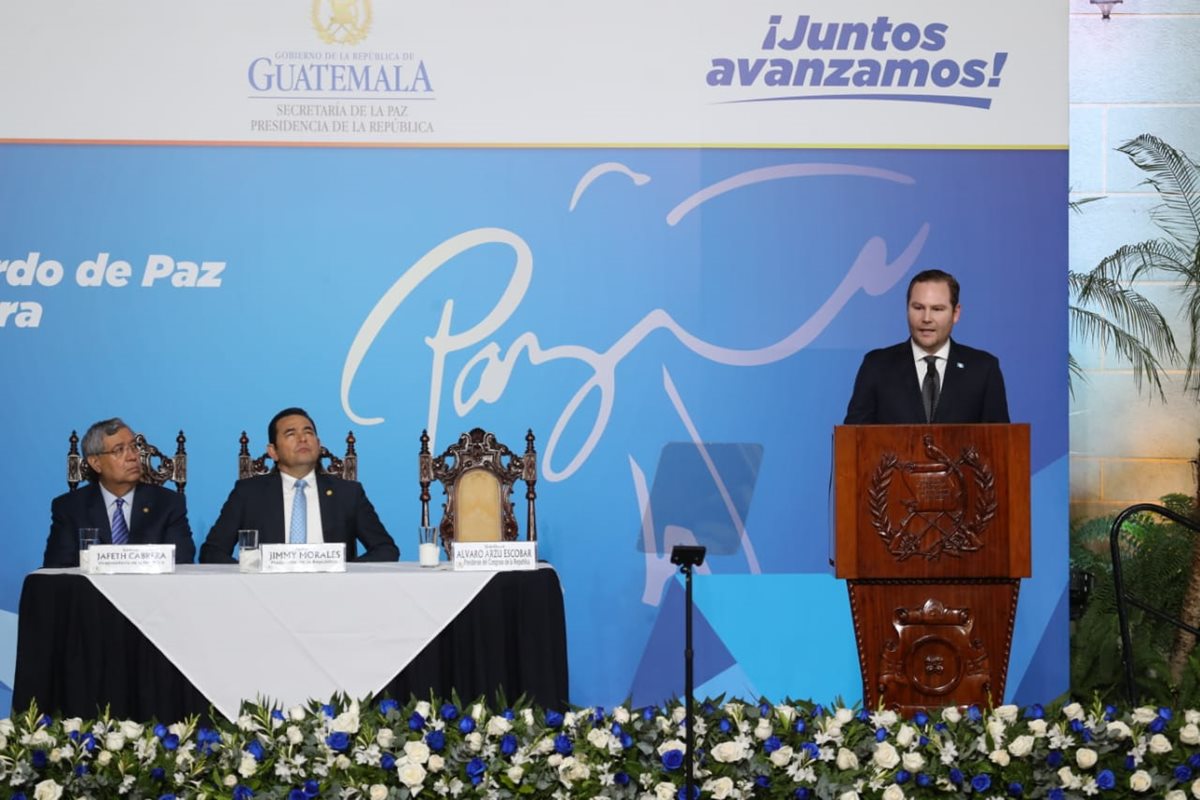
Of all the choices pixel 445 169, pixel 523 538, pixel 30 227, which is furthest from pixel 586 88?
pixel 30 227

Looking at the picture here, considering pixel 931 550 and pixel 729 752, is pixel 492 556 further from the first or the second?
pixel 729 752

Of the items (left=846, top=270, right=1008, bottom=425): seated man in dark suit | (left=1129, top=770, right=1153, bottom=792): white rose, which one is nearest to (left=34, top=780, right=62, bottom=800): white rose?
(left=1129, top=770, right=1153, bottom=792): white rose

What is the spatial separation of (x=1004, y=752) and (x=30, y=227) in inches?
179

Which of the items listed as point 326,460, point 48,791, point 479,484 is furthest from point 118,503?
point 48,791

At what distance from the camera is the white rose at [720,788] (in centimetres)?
298

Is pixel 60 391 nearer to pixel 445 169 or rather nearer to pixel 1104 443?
pixel 445 169

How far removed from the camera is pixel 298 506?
17.5 ft

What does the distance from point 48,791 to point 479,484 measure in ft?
8.55

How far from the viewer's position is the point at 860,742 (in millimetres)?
3162

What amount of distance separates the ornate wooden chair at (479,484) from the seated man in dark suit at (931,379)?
1.35 m

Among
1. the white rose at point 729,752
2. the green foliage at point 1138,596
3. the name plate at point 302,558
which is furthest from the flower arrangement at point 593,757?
the green foliage at point 1138,596

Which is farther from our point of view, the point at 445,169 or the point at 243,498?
the point at 445,169

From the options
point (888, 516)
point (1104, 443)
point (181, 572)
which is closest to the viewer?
point (888, 516)

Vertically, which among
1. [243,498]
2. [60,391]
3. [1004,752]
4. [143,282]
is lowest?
[1004,752]
